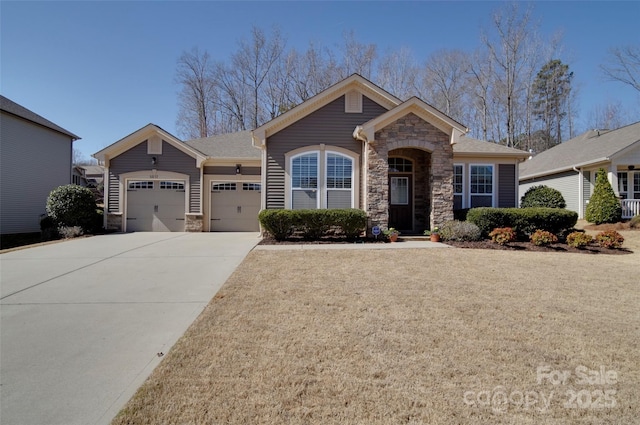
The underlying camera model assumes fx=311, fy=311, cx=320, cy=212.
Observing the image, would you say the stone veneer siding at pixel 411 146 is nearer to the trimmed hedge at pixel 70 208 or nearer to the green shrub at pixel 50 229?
the trimmed hedge at pixel 70 208

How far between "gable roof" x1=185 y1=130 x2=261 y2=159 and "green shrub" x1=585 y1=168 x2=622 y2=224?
15784mm

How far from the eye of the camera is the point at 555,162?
19.8 m

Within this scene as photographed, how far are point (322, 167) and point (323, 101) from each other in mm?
2578

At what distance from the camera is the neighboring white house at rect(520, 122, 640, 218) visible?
49.7 feet

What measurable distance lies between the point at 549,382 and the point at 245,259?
6.33 meters

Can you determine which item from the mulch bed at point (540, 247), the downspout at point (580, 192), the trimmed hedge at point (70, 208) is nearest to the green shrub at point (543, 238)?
the mulch bed at point (540, 247)

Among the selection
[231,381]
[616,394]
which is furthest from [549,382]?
[231,381]

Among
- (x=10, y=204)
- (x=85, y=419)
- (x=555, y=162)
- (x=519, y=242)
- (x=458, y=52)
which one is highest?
(x=458, y=52)

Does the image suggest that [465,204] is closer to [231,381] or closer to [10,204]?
[231,381]

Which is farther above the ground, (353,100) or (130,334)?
(353,100)

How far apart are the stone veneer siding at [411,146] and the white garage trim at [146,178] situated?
28.1ft

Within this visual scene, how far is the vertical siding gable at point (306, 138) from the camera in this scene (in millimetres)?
11844

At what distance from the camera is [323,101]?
12.0 meters

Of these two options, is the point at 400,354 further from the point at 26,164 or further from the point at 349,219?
the point at 26,164
